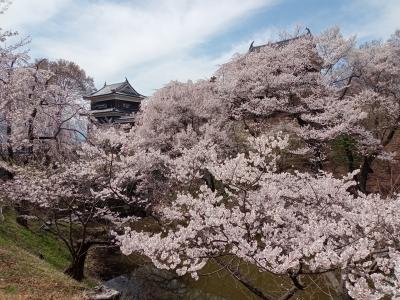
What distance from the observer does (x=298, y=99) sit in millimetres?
Answer: 21891

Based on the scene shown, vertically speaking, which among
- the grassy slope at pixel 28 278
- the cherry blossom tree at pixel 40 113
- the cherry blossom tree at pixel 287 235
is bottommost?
the grassy slope at pixel 28 278

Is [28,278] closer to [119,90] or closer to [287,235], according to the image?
[287,235]

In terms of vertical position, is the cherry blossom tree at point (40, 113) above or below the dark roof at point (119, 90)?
→ below

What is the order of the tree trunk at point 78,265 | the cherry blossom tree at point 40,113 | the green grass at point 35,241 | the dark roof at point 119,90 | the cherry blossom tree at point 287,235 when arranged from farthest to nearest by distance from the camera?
the dark roof at point 119,90 → the cherry blossom tree at point 40,113 → the green grass at point 35,241 → the tree trunk at point 78,265 → the cherry blossom tree at point 287,235

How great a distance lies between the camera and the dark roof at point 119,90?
42688mm

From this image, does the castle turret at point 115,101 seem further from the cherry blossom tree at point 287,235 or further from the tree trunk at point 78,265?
the cherry blossom tree at point 287,235

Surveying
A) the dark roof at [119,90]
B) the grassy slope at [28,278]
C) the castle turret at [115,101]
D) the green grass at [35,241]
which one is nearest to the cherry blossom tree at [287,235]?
the grassy slope at [28,278]

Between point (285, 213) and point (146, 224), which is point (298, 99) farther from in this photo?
point (285, 213)

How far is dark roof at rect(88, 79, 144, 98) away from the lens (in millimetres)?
42688

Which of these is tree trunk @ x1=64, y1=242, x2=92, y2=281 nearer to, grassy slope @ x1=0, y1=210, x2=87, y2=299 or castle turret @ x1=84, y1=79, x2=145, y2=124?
grassy slope @ x1=0, y1=210, x2=87, y2=299

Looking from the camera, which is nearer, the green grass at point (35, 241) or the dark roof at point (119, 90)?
the green grass at point (35, 241)

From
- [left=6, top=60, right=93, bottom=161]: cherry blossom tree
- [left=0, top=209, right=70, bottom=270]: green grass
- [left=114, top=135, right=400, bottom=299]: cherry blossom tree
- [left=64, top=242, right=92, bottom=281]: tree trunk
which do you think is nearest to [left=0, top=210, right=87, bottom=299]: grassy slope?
[left=0, top=209, right=70, bottom=270]: green grass

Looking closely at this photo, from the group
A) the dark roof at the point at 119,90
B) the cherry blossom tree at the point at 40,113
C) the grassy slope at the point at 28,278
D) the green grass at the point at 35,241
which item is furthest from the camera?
the dark roof at the point at 119,90

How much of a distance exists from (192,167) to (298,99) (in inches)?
412
